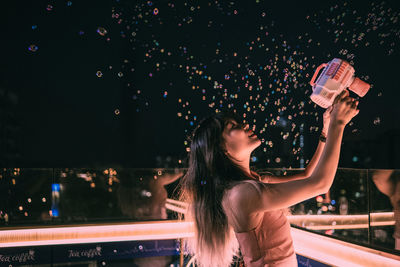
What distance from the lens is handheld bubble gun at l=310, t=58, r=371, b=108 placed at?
135cm

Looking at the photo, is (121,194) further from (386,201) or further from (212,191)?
(212,191)

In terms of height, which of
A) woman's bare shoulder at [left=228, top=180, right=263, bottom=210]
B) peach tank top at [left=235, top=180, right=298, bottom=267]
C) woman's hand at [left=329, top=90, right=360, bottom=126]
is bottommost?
peach tank top at [left=235, top=180, right=298, bottom=267]

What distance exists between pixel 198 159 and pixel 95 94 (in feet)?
104

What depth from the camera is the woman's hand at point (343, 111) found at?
104 centimetres

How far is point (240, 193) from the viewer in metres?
1.12

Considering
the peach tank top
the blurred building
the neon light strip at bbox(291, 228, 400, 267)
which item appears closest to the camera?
the peach tank top

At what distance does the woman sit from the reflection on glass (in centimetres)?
164

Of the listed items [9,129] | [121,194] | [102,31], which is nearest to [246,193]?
[102,31]

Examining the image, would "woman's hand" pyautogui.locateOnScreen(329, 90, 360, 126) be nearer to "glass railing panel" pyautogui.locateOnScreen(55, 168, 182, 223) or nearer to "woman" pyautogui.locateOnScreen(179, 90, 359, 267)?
"woman" pyautogui.locateOnScreen(179, 90, 359, 267)

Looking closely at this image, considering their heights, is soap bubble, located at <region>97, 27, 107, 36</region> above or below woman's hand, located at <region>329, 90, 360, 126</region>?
above

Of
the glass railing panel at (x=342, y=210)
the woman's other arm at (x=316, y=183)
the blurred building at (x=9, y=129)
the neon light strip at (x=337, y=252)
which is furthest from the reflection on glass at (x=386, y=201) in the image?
the blurred building at (x=9, y=129)

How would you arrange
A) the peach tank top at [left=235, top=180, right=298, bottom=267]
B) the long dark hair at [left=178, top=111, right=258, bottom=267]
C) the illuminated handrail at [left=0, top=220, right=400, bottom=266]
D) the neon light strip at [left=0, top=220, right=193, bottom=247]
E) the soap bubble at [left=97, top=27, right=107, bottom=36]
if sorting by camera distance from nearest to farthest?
the peach tank top at [left=235, top=180, right=298, bottom=267] < the long dark hair at [left=178, top=111, right=258, bottom=267] < the illuminated handrail at [left=0, top=220, right=400, bottom=266] < the soap bubble at [left=97, top=27, right=107, bottom=36] < the neon light strip at [left=0, top=220, right=193, bottom=247]

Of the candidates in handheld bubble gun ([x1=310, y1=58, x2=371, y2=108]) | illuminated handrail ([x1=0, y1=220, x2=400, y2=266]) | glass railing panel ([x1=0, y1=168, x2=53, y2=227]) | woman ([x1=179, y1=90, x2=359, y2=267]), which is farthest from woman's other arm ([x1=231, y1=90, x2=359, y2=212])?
glass railing panel ([x1=0, y1=168, x2=53, y2=227])

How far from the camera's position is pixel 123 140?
48.7 m
